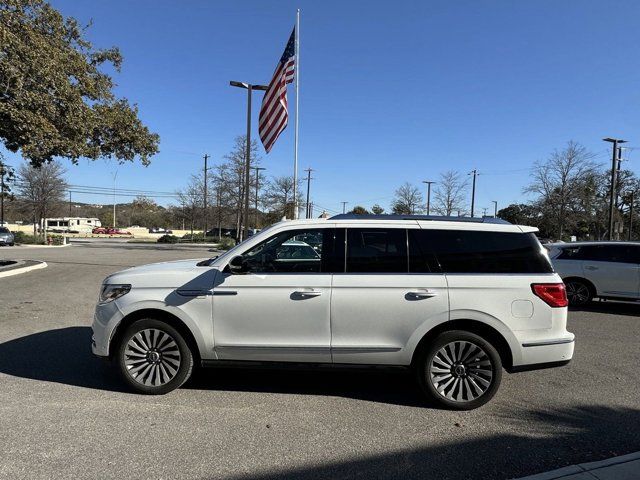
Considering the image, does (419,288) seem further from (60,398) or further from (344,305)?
(60,398)

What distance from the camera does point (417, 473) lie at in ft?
11.4

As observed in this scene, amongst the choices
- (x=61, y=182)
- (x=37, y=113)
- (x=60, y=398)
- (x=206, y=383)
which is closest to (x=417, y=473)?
(x=206, y=383)

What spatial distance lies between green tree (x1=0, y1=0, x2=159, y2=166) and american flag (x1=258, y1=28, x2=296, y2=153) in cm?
456

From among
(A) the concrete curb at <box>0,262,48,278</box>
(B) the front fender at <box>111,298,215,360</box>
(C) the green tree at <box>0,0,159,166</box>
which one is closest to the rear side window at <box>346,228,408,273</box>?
(B) the front fender at <box>111,298,215,360</box>

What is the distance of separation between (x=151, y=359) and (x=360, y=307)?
6.99ft

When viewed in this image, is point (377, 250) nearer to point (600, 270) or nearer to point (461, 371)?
point (461, 371)

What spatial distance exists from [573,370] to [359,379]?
2.74m

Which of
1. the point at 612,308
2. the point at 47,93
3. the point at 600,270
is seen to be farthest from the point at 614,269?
the point at 47,93

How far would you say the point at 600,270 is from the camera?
1100cm

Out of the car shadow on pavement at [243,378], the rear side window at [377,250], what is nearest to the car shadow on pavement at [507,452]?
the car shadow on pavement at [243,378]

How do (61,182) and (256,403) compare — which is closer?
(256,403)

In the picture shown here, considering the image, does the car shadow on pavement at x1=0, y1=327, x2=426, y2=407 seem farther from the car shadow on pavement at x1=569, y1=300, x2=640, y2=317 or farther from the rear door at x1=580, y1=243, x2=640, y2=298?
the rear door at x1=580, y1=243, x2=640, y2=298

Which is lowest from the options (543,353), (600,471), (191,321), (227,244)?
(227,244)

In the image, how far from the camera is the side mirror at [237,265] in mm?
4781
